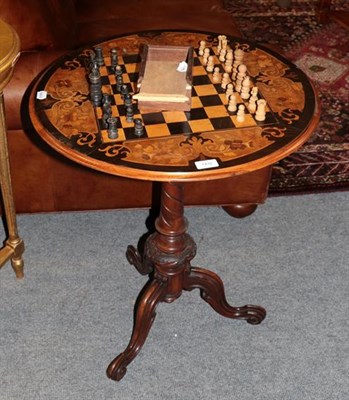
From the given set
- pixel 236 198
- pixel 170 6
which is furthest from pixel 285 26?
pixel 236 198

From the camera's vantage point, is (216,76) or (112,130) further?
(216,76)

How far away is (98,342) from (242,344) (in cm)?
50

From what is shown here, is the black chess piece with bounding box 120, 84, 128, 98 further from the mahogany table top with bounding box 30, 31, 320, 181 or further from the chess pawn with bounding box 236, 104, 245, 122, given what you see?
the chess pawn with bounding box 236, 104, 245, 122

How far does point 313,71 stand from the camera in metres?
3.73

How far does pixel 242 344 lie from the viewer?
2193mm

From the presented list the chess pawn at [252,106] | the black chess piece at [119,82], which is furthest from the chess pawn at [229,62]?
the black chess piece at [119,82]

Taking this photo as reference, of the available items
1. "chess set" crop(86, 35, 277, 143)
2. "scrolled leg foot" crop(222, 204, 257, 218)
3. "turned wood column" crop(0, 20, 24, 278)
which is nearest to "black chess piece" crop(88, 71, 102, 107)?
"chess set" crop(86, 35, 277, 143)

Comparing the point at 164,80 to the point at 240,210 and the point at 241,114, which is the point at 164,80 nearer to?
the point at 241,114

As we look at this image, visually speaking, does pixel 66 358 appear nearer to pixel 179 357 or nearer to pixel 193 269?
pixel 179 357

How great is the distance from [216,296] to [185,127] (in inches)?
28.1

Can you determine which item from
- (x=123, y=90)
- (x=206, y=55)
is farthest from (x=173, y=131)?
(x=206, y=55)

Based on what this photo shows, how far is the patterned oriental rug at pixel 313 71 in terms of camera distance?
9.64ft

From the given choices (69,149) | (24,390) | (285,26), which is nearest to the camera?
(69,149)

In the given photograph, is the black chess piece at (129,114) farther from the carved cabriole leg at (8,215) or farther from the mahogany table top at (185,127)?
the carved cabriole leg at (8,215)
